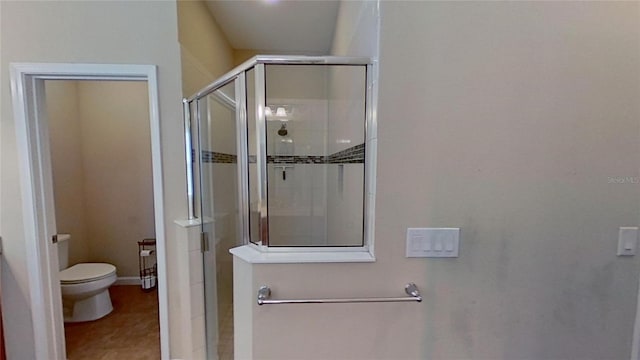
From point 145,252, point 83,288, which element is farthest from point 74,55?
point 145,252

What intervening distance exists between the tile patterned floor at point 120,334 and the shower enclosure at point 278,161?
0.67 m

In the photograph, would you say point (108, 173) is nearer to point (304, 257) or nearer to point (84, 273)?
point (84, 273)

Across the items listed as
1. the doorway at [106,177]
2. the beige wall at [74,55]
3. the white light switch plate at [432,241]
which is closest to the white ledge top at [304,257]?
the white light switch plate at [432,241]

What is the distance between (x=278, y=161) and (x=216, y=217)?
0.67 m

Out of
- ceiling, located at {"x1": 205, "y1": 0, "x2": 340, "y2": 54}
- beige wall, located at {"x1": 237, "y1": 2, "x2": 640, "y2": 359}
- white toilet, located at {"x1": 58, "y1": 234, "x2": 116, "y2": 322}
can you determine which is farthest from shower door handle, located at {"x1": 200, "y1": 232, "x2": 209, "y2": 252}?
ceiling, located at {"x1": 205, "y1": 0, "x2": 340, "y2": 54}

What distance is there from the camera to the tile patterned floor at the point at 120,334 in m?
2.04

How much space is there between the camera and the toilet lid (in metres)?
2.30

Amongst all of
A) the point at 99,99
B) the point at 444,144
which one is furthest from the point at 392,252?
the point at 99,99

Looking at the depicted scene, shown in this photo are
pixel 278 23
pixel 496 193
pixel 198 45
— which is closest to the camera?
pixel 496 193

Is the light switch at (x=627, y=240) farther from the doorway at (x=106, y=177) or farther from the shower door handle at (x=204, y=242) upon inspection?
the doorway at (x=106, y=177)

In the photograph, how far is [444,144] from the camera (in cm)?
109

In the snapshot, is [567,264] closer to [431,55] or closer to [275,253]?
[431,55]

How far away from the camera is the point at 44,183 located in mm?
1755

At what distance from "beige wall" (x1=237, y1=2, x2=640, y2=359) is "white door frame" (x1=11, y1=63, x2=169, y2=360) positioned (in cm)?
108
